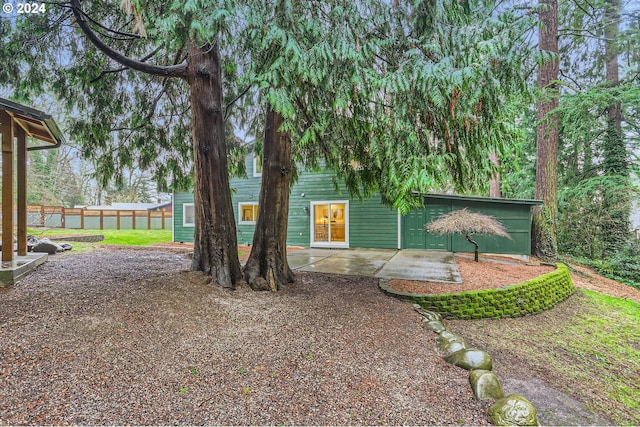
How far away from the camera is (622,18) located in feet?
31.9

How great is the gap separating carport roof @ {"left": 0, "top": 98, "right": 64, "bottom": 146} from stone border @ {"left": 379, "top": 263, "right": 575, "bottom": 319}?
18.2 feet

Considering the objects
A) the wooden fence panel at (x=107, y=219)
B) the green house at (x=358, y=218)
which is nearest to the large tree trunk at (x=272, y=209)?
the green house at (x=358, y=218)

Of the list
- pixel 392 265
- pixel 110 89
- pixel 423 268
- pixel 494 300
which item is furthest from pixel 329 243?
pixel 110 89

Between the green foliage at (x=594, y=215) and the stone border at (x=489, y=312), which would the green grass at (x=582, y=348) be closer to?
the stone border at (x=489, y=312)

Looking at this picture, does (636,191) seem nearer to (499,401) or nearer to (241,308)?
(499,401)

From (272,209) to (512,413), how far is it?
160 inches

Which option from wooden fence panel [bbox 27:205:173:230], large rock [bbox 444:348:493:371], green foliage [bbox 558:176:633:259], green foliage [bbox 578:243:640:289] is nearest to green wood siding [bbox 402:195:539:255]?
green foliage [bbox 558:176:633:259]

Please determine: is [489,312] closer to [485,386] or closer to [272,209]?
[485,386]

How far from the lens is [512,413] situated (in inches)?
89.4

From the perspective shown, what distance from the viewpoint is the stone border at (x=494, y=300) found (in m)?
4.91

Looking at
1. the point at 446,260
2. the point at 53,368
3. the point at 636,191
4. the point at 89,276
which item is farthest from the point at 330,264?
the point at 636,191

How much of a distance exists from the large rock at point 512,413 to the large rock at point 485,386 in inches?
5.0

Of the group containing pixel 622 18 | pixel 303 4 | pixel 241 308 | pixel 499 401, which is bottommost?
pixel 499 401

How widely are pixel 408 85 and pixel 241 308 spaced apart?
10.4ft
